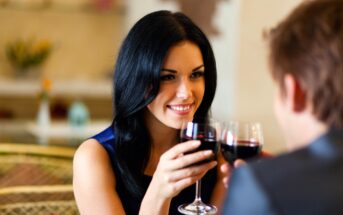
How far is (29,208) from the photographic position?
6.40 feet

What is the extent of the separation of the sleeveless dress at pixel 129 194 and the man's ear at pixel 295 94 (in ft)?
2.86

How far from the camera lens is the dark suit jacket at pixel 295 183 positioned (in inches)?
34.8

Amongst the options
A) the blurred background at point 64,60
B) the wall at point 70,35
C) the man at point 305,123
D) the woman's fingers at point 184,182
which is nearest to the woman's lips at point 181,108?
the woman's fingers at point 184,182

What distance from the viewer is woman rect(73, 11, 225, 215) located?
171cm

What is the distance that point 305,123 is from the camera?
1.05m

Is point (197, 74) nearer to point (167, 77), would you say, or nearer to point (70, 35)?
point (167, 77)

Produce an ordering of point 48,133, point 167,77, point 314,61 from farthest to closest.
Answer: point 48,133, point 167,77, point 314,61

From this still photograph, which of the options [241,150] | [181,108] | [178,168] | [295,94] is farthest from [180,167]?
[295,94]

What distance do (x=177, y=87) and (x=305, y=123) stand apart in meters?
0.71

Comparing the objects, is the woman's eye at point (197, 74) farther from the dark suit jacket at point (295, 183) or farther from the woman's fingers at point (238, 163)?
the dark suit jacket at point (295, 183)

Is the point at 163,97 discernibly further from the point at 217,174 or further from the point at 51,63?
the point at 51,63

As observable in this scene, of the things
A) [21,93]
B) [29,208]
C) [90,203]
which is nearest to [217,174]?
[90,203]

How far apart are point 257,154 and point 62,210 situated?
0.79 meters

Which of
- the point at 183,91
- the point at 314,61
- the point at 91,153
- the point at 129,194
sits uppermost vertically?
the point at 314,61
